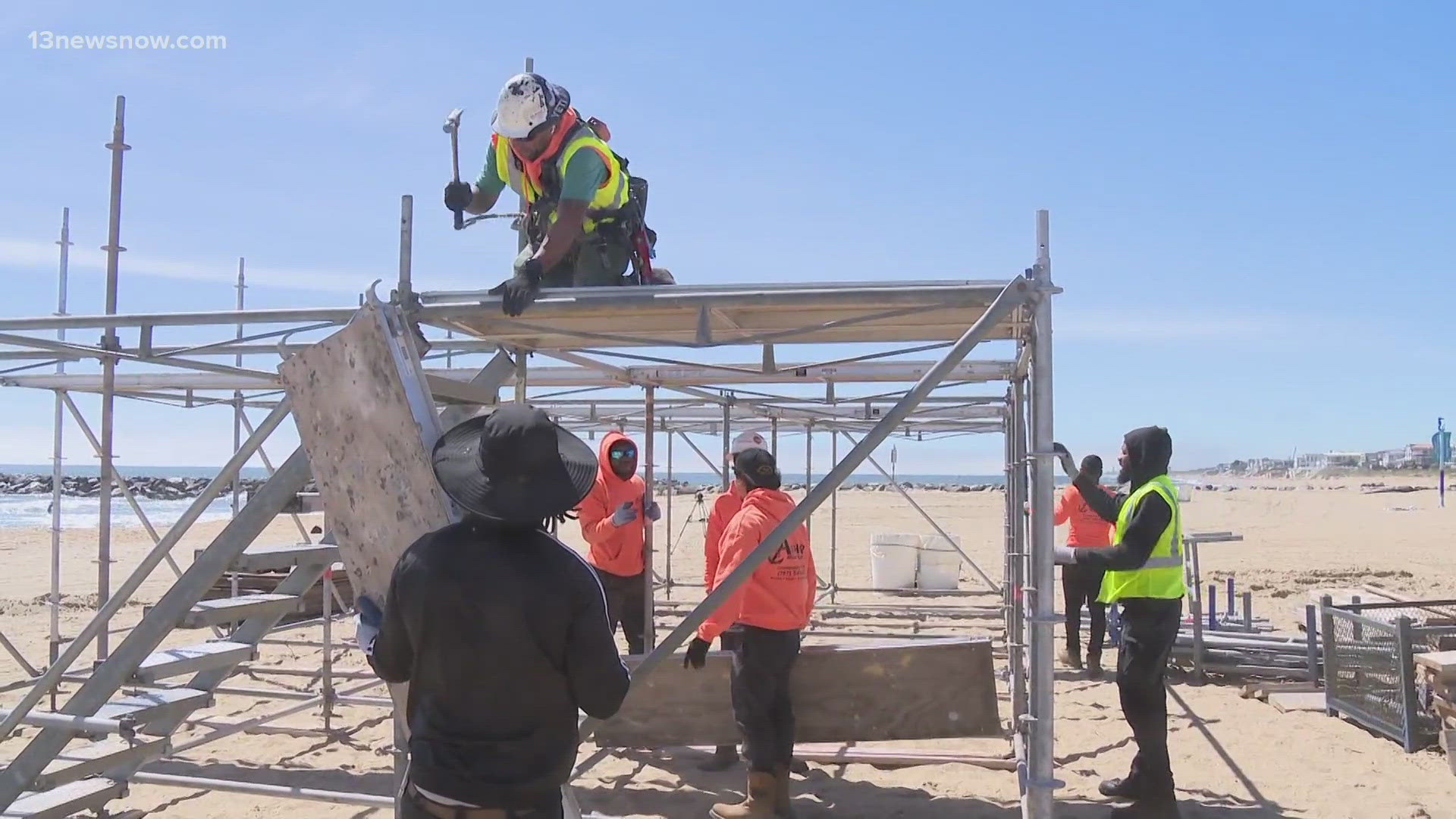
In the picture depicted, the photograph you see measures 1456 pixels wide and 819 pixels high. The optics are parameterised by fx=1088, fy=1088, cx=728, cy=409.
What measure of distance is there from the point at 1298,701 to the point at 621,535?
190 inches

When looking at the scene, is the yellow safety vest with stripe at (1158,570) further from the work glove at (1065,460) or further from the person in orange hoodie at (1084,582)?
the person in orange hoodie at (1084,582)

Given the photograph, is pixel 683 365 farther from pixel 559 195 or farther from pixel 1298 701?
pixel 1298 701

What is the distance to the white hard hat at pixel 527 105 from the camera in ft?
13.3

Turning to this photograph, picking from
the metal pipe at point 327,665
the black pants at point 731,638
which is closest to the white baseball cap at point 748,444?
the black pants at point 731,638

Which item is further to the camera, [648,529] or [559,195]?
[648,529]

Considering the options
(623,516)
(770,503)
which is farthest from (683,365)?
(623,516)

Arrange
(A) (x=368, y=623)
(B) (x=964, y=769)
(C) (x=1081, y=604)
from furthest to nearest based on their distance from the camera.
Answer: (C) (x=1081, y=604) → (B) (x=964, y=769) → (A) (x=368, y=623)

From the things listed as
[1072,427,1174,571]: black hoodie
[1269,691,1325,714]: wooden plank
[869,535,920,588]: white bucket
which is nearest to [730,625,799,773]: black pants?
[1072,427,1174,571]: black hoodie

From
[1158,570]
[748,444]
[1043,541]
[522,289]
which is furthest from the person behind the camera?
[748,444]

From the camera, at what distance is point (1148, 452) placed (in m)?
5.44

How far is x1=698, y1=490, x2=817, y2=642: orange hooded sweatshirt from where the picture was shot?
4914 millimetres

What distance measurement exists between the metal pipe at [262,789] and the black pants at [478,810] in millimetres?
2088

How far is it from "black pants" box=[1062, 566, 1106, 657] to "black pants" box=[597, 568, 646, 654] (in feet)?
11.2

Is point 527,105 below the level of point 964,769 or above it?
above
